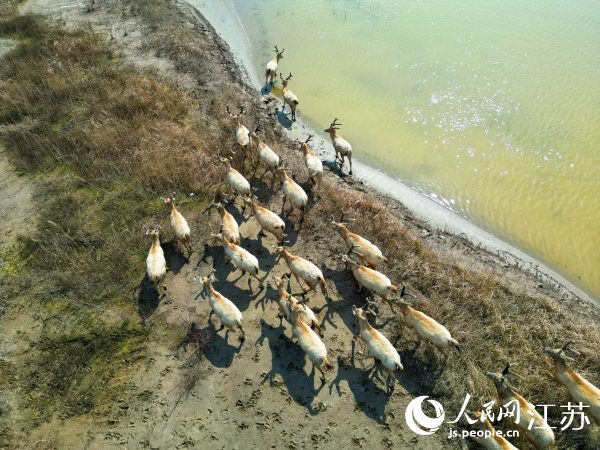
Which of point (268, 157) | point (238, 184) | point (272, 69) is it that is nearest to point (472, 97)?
point (272, 69)

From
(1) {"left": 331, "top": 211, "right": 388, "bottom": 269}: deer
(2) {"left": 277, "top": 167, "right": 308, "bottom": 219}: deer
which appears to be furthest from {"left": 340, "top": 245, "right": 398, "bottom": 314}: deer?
(2) {"left": 277, "top": 167, "right": 308, "bottom": 219}: deer

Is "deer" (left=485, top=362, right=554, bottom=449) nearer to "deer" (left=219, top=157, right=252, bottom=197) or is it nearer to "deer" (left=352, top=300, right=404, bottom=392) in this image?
"deer" (left=352, top=300, right=404, bottom=392)

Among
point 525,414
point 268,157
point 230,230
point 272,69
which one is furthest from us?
point 272,69

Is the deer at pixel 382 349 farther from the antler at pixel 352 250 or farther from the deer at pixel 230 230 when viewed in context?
the deer at pixel 230 230

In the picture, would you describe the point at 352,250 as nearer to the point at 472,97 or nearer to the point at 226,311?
the point at 226,311

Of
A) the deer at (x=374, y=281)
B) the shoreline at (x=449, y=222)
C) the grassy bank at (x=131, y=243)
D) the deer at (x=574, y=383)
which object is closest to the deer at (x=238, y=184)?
the grassy bank at (x=131, y=243)

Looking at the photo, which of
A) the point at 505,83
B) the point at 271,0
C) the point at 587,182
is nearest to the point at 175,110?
the point at 271,0
